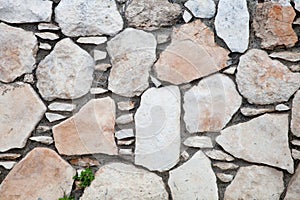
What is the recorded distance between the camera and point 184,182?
6.48 feet

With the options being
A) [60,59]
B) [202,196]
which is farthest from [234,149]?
[60,59]

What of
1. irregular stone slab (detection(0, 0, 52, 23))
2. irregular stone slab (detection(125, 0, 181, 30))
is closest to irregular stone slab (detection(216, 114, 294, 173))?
irregular stone slab (detection(125, 0, 181, 30))

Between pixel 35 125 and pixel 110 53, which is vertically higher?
pixel 110 53

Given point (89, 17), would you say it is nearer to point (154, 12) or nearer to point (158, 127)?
point (154, 12)

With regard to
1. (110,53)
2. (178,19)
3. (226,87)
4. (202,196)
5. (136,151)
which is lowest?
(202,196)

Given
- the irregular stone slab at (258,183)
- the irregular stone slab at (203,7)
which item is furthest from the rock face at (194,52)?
the irregular stone slab at (258,183)

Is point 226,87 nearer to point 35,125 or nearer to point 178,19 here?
point 178,19

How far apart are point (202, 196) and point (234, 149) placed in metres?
0.26

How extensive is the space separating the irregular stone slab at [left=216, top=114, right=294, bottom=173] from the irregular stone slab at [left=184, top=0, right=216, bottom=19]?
1.66ft

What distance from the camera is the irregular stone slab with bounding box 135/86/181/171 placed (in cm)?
195

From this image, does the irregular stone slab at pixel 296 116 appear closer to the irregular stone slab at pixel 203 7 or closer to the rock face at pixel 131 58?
the irregular stone slab at pixel 203 7

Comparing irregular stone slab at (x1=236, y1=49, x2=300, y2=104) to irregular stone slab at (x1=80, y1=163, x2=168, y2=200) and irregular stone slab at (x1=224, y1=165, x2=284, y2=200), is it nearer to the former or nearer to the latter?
irregular stone slab at (x1=224, y1=165, x2=284, y2=200)

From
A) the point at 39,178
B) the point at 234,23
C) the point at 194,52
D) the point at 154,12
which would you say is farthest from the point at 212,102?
the point at 39,178

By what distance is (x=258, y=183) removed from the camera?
194 cm
